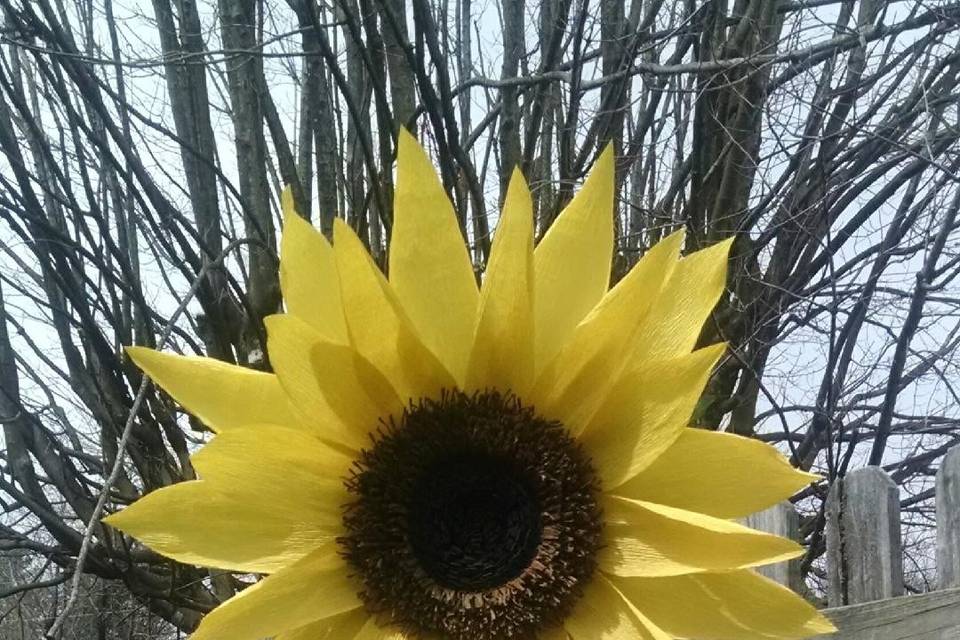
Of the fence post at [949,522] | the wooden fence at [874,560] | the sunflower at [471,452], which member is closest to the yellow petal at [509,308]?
the sunflower at [471,452]

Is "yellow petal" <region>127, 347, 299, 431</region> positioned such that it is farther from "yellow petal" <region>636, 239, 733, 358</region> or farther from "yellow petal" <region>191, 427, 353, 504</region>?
"yellow petal" <region>636, 239, 733, 358</region>

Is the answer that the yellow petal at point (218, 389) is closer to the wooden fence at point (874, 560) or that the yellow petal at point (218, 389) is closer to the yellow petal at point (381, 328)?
the yellow petal at point (381, 328)

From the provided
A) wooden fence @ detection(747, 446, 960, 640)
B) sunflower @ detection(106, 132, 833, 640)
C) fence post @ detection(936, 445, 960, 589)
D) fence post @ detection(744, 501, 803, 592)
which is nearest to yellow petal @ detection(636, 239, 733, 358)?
sunflower @ detection(106, 132, 833, 640)

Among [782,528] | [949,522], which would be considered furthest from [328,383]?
[949,522]

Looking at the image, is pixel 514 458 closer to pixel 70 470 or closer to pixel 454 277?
pixel 454 277

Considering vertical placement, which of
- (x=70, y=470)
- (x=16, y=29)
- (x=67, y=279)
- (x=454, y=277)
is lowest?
(x=454, y=277)

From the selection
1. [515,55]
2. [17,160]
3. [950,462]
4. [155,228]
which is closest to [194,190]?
[155,228]

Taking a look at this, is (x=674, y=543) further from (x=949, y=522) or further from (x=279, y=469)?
(x=949, y=522)

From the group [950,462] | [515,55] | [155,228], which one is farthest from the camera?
[950,462]

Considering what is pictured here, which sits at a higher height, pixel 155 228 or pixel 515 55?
pixel 515 55
